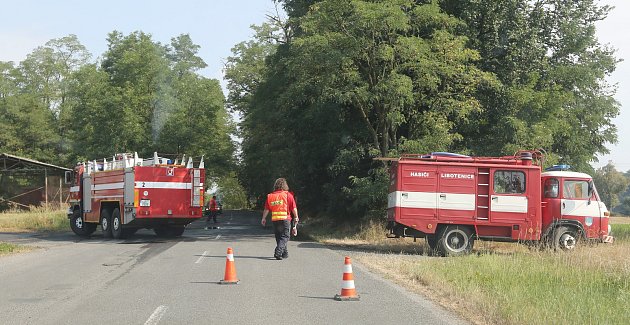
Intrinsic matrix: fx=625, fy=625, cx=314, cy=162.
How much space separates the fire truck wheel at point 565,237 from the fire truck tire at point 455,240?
93.4 inches

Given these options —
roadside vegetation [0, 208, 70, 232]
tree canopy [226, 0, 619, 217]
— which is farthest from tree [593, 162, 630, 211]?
roadside vegetation [0, 208, 70, 232]

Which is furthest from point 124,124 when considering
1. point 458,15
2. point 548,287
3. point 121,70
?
point 548,287

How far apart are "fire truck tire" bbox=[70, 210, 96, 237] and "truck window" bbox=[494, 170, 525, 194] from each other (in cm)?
1734

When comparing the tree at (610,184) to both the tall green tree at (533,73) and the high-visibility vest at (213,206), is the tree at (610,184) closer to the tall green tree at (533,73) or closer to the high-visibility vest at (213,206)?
the tall green tree at (533,73)

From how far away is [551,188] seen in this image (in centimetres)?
1819

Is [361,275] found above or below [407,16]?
below

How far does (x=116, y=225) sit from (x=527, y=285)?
58.1 ft

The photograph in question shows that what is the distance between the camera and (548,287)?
33.6 feet

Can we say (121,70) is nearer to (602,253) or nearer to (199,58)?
(199,58)

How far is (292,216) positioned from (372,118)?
12.3 metres

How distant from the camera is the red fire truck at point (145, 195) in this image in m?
22.9

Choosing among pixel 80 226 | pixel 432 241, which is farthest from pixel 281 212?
pixel 80 226

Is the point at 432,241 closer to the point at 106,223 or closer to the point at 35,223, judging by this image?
the point at 106,223

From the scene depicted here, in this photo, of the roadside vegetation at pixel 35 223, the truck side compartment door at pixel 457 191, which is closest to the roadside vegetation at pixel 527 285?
the truck side compartment door at pixel 457 191
